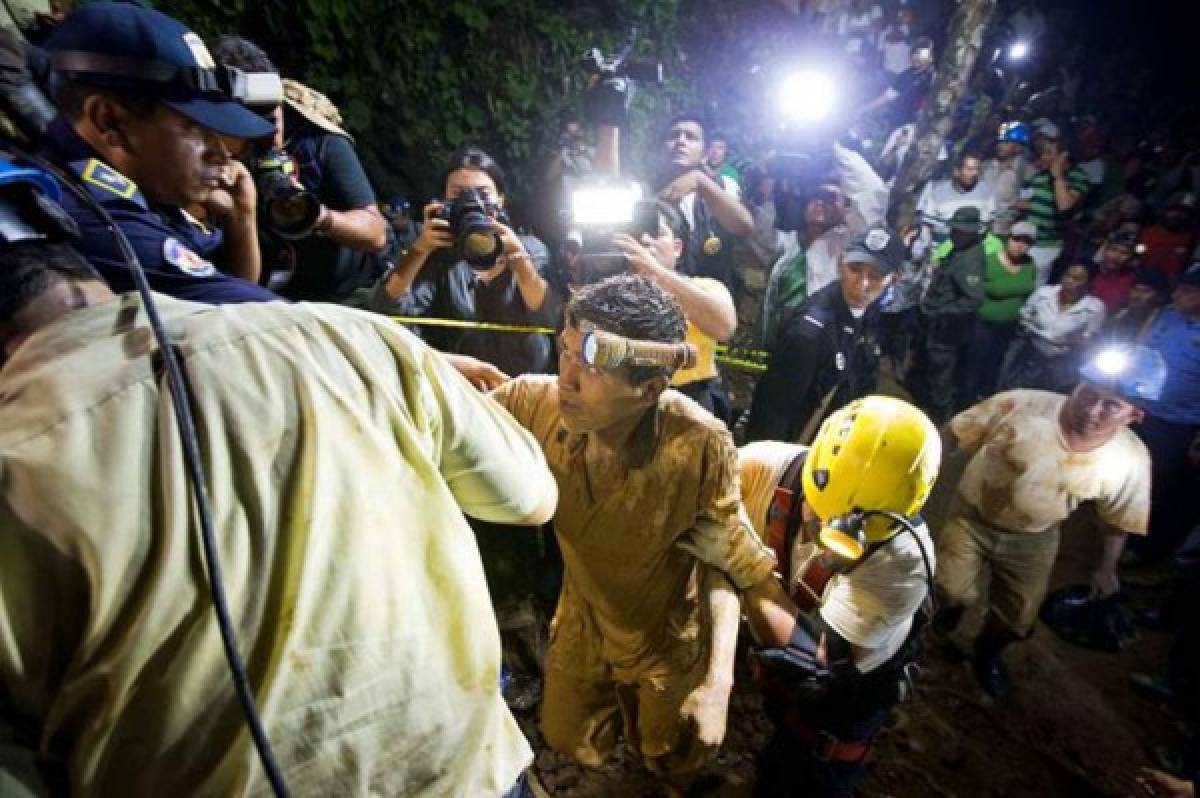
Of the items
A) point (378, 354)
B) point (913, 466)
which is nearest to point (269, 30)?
point (378, 354)

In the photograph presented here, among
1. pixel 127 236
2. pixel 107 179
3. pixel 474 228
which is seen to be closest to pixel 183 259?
pixel 127 236

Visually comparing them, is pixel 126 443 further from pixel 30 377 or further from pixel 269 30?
pixel 269 30

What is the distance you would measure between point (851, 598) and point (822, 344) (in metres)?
2.73

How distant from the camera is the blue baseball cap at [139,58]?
5.09 feet

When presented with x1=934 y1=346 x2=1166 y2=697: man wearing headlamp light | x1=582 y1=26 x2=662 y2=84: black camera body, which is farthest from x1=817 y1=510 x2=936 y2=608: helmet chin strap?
x1=582 y1=26 x2=662 y2=84: black camera body

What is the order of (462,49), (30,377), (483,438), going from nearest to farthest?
(30,377) → (483,438) → (462,49)

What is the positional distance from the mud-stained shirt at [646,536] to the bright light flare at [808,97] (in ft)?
25.6

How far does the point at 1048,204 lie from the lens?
7.99 metres

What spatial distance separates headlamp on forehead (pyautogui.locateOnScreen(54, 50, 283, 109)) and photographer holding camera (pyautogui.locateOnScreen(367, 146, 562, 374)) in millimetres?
1553

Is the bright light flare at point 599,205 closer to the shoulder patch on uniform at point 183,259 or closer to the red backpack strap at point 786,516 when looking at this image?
the red backpack strap at point 786,516

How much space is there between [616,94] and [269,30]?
2871mm

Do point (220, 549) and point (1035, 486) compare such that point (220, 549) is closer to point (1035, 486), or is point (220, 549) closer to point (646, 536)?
point (646, 536)

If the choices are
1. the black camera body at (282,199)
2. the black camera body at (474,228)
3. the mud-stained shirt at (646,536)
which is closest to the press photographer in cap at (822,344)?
the mud-stained shirt at (646,536)

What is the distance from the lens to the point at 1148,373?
4301 millimetres
